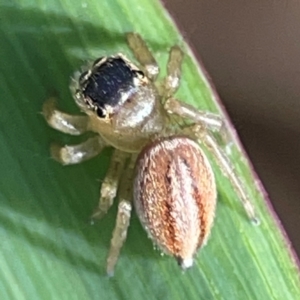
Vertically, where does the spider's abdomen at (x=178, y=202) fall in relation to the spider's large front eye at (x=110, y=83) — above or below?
below

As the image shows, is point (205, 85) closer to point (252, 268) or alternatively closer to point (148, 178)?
point (148, 178)

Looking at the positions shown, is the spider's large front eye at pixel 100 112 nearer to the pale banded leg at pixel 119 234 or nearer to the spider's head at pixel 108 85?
the spider's head at pixel 108 85

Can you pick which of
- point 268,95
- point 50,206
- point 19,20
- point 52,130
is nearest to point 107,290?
point 50,206

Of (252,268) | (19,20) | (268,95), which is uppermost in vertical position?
(19,20)

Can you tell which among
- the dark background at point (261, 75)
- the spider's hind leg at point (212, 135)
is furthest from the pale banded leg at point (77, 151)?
the dark background at point (261, 75)

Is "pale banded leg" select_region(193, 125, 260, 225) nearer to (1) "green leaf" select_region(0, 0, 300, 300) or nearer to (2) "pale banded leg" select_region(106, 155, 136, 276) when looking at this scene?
(1) "green leaf" select_region(0, 0, 300, 300)
